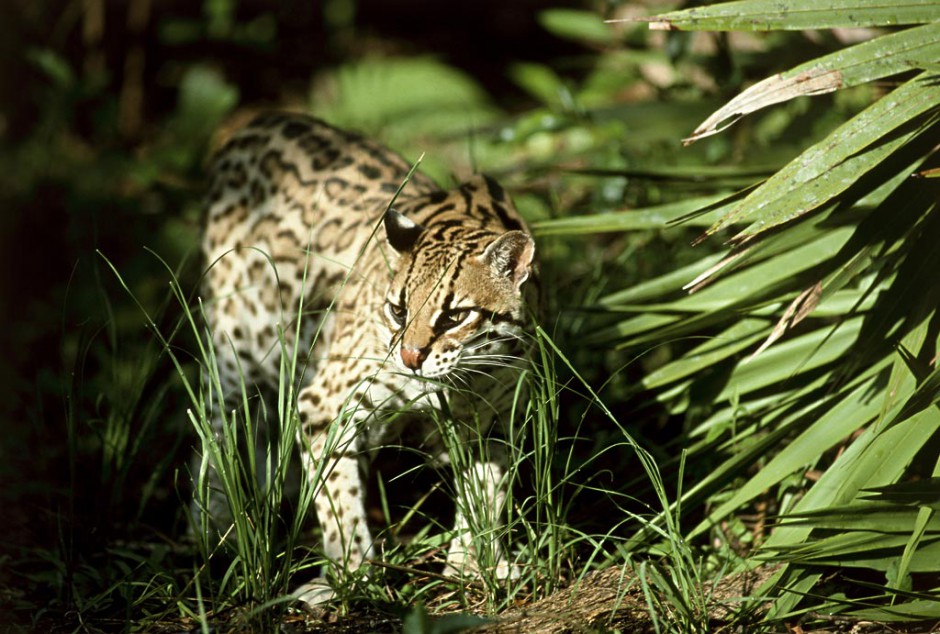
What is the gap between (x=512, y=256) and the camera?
12.8 feet

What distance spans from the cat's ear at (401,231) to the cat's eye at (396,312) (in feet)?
0.76

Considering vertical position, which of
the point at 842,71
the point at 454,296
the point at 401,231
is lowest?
the point at 454,296

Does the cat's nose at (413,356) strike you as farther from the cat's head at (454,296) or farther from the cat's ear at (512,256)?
the cat's ear at (512,256)

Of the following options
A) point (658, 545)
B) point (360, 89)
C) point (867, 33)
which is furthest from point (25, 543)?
point (360, 89)

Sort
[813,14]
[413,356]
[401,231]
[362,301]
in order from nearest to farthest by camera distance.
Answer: [813,14] → [413,356] → [401,231] → [362,301]

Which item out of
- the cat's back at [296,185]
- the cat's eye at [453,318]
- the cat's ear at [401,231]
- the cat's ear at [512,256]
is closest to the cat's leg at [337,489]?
the cat's eye at [453,318]

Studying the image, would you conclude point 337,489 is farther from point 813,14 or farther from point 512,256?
point 813,14

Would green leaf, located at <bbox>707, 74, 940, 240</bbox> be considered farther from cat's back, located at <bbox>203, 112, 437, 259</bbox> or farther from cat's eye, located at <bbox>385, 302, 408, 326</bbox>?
cat's back, located at <bbox>203, 112, 437, 259</bbox>

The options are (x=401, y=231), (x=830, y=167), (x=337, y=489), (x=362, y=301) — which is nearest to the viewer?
(x=830, y=167)

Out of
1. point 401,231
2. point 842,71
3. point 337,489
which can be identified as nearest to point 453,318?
point 401,231

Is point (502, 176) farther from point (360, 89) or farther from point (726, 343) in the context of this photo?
point (360, 89)

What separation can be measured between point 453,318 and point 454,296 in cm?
8

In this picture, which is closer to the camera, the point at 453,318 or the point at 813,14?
the point at 813,14

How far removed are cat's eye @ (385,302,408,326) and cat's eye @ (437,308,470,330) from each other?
5.4 inches
